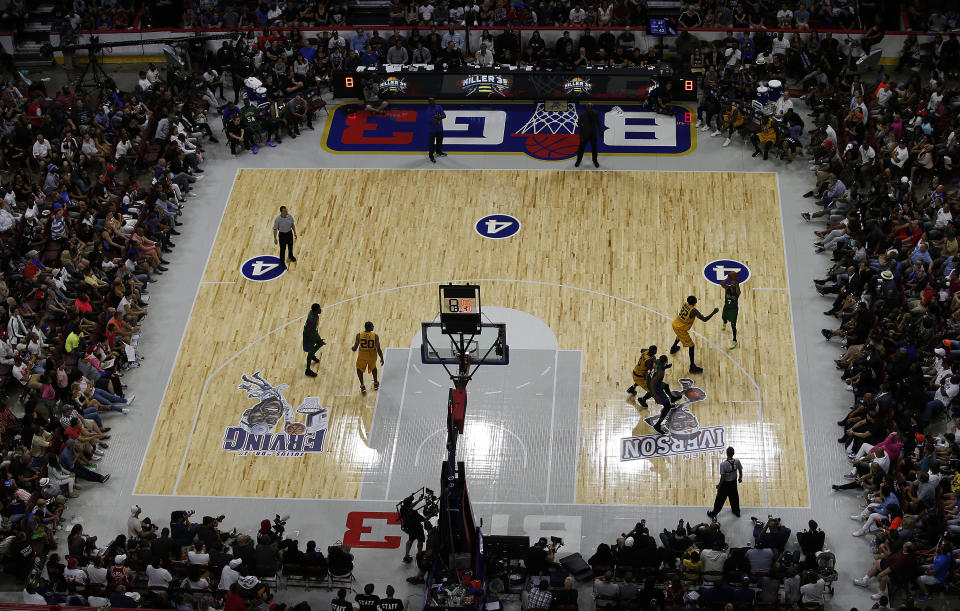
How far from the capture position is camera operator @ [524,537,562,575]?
22.1 metres

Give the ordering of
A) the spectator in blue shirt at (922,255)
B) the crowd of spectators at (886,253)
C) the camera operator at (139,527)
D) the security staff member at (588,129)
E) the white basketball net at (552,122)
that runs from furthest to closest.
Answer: the white basketball net at (552,122)
the security staff member at (588,129)
the spectator in blue shirt at (922,255)
the camera operator at (139,527)
the crowd of spectators at (886,253)

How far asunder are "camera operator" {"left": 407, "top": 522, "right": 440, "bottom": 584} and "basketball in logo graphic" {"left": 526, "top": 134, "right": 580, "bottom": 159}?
13745 millimetres

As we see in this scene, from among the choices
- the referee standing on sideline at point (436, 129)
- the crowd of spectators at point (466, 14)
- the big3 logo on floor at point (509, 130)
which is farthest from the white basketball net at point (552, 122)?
the crowd of spectators at point (466, 14)

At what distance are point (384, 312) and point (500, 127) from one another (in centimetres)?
864

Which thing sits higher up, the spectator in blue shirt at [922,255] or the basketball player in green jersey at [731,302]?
the spectator in blue shirt at [922,255]

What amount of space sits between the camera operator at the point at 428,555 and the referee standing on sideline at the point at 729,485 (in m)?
5.00

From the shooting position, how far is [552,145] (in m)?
34.2

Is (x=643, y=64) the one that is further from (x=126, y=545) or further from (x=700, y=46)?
(x=126, y=545)

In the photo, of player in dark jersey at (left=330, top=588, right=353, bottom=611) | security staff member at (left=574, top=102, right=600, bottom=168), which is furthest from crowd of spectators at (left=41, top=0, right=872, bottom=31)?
player in dark jersey at (left=330, top=588, right=353, bottom=611)

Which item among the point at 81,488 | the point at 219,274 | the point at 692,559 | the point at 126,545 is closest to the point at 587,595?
the point at 692,559

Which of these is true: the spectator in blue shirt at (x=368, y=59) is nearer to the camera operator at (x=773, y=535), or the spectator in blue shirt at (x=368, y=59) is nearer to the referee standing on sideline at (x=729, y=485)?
the referee standing on sideline at (x=729, y=485)

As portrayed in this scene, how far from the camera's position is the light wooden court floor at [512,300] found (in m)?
24.8

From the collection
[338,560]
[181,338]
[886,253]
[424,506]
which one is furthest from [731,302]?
[181,338]

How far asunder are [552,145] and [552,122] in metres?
1.22
